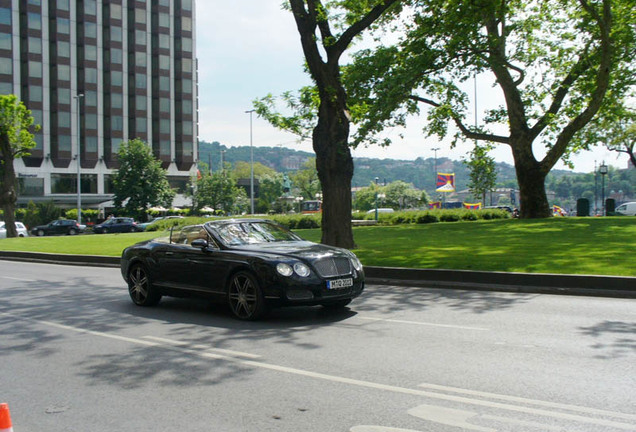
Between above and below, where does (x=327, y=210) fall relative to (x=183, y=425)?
above

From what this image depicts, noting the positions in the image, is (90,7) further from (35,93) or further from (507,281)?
(507,281)

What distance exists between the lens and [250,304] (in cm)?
855

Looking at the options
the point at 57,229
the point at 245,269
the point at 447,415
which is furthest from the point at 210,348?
the point at 57,229

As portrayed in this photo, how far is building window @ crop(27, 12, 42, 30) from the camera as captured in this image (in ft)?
231

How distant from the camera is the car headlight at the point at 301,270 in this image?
8250 millimetres

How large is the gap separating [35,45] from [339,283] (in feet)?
243

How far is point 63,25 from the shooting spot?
7288 cm

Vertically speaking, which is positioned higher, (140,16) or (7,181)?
(140,16)

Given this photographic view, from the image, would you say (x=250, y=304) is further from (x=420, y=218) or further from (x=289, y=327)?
(x=420, y=218)

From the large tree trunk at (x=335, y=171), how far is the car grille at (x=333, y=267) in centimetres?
878

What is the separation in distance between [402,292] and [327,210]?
6393 millimetres

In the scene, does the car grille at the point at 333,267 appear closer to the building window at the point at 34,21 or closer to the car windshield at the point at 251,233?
the car windshield at the point at 251,233

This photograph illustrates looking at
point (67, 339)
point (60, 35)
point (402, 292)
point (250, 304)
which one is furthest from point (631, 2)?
point (60, 35)

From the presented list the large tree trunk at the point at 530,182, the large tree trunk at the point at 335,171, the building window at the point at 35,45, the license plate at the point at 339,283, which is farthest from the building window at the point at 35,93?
the license plate at the point at 339,283
